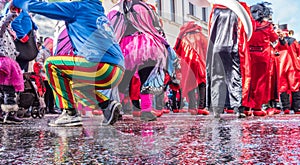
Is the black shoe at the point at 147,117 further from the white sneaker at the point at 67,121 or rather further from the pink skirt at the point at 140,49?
the white sneaker at the point at 67,121

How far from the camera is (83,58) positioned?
10.6 ft

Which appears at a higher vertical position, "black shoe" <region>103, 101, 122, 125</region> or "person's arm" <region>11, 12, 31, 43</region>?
"person's arm" <region>11, 12, 31, 43</region>

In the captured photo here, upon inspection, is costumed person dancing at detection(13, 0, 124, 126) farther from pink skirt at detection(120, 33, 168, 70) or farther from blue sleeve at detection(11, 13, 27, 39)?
blue sleeve at detection(11, 13, 27, 39)

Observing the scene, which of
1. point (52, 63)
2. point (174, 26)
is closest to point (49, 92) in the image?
point (52, 63)

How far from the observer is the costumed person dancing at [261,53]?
568 centimetres

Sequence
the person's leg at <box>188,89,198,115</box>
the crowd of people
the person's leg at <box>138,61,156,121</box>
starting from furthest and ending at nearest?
1. the person's leg at <box>188,89,198,115</box>
2. the person's leg at <box>138,61,156,121</box>
3. the crowd of people

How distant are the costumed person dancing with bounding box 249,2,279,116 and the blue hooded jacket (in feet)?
9.34

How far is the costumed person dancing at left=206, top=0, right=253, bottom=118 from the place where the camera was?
4.98m

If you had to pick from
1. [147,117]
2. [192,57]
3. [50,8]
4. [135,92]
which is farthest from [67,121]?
[192,57]

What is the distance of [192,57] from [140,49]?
9.75 feet

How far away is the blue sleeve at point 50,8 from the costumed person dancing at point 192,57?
4370mm

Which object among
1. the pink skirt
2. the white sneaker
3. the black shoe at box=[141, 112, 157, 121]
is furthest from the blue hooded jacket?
the pink skirt

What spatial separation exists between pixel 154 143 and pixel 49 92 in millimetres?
7133

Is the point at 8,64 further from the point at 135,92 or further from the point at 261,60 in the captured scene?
the point at 261,60
